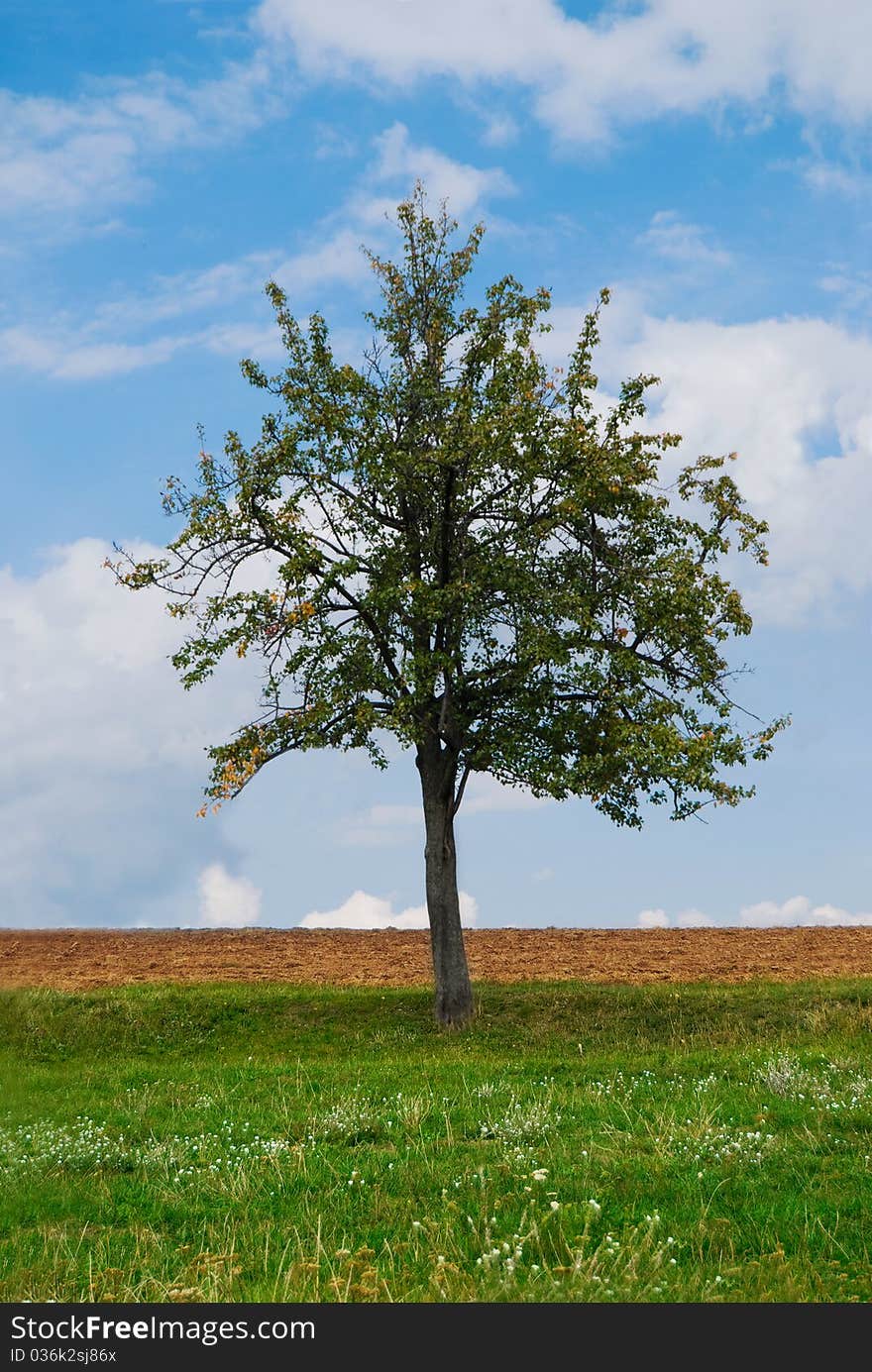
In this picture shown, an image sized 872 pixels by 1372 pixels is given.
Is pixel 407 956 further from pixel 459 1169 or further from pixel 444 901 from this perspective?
pixel 459 1169

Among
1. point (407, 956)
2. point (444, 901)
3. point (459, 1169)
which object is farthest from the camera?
point (407, 956)

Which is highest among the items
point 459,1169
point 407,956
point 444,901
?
point 444,901

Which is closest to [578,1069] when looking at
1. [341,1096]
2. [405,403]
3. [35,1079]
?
[341,1096]

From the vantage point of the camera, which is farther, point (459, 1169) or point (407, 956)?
point (407, 956)

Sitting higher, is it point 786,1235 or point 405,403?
point 405,403

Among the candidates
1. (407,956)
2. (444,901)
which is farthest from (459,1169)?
(407,956)

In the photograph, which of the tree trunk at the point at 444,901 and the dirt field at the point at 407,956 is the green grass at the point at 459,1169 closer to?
the tree trunk at the point at 444,901

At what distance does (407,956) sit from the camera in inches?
1407

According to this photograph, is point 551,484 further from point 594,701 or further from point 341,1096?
point 341,1096

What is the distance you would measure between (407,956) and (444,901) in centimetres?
1013

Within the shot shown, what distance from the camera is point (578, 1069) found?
19484 mm

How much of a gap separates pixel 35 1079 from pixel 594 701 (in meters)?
14.8

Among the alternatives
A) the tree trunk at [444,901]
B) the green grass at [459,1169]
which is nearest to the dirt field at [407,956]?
the tree trunk at [444,901]

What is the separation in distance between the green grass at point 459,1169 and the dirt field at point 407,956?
22.4ft
